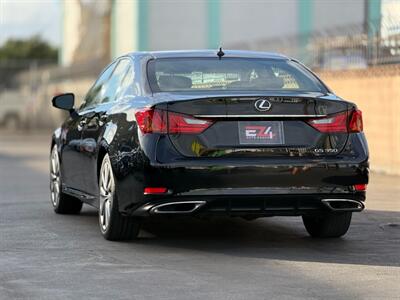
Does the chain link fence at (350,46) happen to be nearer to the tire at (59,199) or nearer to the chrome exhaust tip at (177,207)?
the tire at (59,199)

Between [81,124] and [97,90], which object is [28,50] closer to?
[97,90]

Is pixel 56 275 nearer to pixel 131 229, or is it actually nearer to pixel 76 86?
pixel 131 229

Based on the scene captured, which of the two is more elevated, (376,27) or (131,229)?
(376,27)

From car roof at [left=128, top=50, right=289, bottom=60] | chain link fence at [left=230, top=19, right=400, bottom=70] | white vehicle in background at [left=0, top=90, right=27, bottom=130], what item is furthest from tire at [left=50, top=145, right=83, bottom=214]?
white vehicle in background at [left=0, top=90, right=27, bottom=130]

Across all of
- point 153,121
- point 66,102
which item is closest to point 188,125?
point 153,121

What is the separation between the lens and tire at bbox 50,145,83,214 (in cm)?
1040

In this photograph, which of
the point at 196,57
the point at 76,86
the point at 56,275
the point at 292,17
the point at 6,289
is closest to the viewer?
the point at 6,289

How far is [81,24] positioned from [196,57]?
148 feet

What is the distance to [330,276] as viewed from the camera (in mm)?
6930

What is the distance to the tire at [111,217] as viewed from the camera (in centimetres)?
819

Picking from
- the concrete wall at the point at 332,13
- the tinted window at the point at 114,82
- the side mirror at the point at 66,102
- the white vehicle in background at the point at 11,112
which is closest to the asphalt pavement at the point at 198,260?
the side mirror at the point at 66,102

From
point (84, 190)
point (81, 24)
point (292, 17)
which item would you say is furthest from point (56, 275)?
point (81, 24)

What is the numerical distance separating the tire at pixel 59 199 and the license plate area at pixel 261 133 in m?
3.23

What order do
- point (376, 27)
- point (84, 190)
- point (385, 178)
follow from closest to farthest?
1. point (84, 190)
2. point (385, 178)
3. point (376, 27)
